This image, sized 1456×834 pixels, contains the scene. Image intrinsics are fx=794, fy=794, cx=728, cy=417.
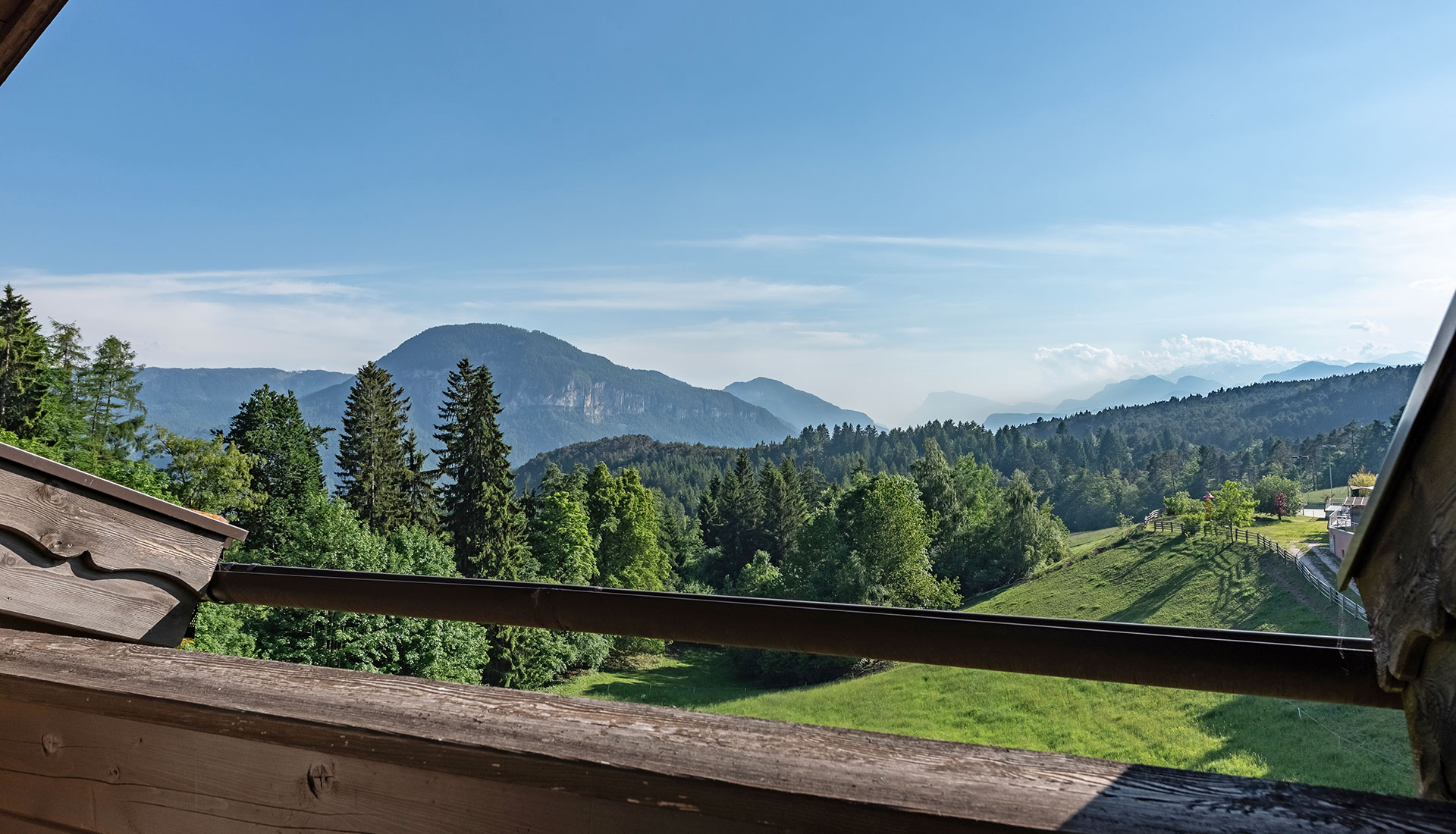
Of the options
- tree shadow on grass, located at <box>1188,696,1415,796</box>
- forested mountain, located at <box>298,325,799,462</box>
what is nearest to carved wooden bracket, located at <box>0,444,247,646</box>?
tree shadow on grass, located at <box>1188,696,1415,796</box>

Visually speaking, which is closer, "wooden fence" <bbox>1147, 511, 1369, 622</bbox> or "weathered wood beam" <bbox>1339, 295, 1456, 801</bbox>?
"weathered wood beam" <bbox>1339, 295, 1456, 801</bbox>

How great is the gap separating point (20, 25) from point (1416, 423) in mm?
1379

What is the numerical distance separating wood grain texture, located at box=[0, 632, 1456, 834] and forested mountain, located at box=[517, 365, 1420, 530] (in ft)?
130

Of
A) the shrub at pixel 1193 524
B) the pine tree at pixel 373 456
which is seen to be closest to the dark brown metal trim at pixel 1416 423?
the pine tree at pixel 373 456

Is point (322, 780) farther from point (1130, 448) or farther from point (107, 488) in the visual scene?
point (1130, 448)

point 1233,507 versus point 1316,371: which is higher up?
point 1316,371

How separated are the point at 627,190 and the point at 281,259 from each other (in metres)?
63.0

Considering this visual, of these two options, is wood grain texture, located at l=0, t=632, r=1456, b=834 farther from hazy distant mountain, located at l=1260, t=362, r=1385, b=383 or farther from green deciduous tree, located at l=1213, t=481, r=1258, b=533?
hazy distant mountain, located at l=1260, t=362, r=1385, b=383

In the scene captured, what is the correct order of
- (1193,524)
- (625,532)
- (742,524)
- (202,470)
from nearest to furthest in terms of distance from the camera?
(202,470), (625,532), (1193,524), (742,524)

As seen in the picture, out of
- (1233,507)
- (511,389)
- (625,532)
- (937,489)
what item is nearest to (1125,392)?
(511,389)

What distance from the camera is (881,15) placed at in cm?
9800

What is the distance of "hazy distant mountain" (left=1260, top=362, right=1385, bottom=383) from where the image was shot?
5340cm

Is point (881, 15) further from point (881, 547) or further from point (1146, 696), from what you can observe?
point (1146, 696)

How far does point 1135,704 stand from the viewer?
26594mm
